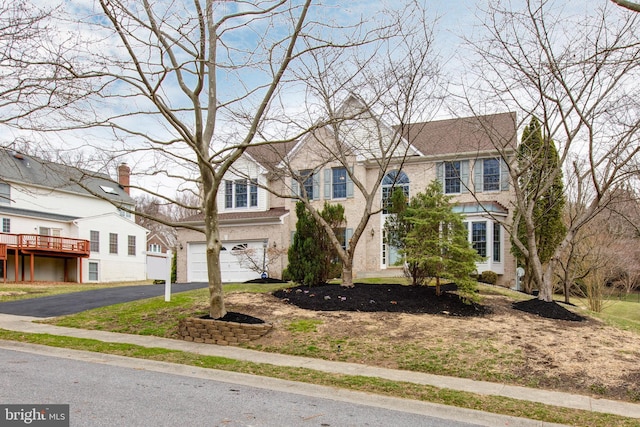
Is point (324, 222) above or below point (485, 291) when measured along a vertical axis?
above

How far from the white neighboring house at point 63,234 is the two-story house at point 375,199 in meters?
8.59

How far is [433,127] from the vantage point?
2505 centimetres

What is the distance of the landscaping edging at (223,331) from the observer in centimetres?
1053

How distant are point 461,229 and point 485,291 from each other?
334 centimetres

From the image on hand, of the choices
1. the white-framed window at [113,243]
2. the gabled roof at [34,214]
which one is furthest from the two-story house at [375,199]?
the white-framed window at [113,243]

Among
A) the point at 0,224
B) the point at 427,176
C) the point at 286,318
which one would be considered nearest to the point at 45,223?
the point at 0,224

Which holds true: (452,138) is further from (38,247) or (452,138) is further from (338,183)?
(38,247)

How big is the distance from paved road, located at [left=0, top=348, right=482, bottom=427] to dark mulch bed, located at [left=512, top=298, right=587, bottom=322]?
7.10m

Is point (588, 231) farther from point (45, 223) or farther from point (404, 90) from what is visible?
point (45, 223)

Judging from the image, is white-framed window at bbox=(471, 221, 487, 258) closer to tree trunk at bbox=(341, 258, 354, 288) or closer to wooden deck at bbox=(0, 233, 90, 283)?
tree trunk at bbox=(341, 258, 354, 288)

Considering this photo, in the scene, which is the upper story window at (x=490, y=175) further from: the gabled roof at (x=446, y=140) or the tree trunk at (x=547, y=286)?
the tree trunk at (x=547, y=286)

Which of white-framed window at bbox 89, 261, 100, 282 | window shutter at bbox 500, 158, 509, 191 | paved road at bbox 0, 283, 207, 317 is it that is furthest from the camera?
white-framed window at bbox 89, 261, 100, 282

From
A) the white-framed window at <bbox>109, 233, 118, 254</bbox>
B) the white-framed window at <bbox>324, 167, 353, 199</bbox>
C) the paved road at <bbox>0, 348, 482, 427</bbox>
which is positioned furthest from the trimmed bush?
the white-framed window at <bbox>109, 233, 118, 254</bbox>

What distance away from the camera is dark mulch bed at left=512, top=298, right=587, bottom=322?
12281 mm
